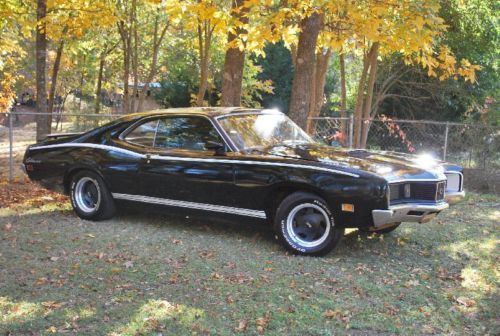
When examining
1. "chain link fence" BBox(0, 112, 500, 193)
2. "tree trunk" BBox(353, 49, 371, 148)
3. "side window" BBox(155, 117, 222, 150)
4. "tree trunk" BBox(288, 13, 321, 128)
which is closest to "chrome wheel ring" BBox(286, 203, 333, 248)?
"side window" BBox(155, 117, 222, 150)

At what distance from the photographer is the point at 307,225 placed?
5.66 m

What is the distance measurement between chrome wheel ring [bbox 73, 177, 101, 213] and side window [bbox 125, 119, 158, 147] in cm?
89

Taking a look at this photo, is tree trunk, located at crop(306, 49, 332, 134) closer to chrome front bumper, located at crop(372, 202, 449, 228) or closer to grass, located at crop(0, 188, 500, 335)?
grass, located at crop(0, 188, 500, 335)

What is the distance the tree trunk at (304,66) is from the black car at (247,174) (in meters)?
2.39

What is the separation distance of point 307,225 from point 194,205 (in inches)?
56.7

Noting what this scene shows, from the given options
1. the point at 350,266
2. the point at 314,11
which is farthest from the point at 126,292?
the point at 314,11

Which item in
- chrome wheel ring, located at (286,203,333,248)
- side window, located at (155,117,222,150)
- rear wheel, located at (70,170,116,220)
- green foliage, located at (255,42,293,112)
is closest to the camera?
chrome wheel ring, located at (286,203,333,248)

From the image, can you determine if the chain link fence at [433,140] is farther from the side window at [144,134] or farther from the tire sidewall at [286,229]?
the tire sidewall at [286,229]

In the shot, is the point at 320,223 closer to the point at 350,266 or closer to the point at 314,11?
the point at 350,266

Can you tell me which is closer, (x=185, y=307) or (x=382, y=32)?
(x=185, y=307)

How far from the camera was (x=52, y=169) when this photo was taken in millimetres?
7402

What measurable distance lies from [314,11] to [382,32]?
3.84 feet

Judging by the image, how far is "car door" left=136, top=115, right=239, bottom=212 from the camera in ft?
19.9

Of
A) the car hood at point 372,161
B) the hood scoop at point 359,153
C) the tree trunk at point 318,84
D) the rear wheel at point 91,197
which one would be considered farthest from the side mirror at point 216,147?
the tree trunk at point 318,84
